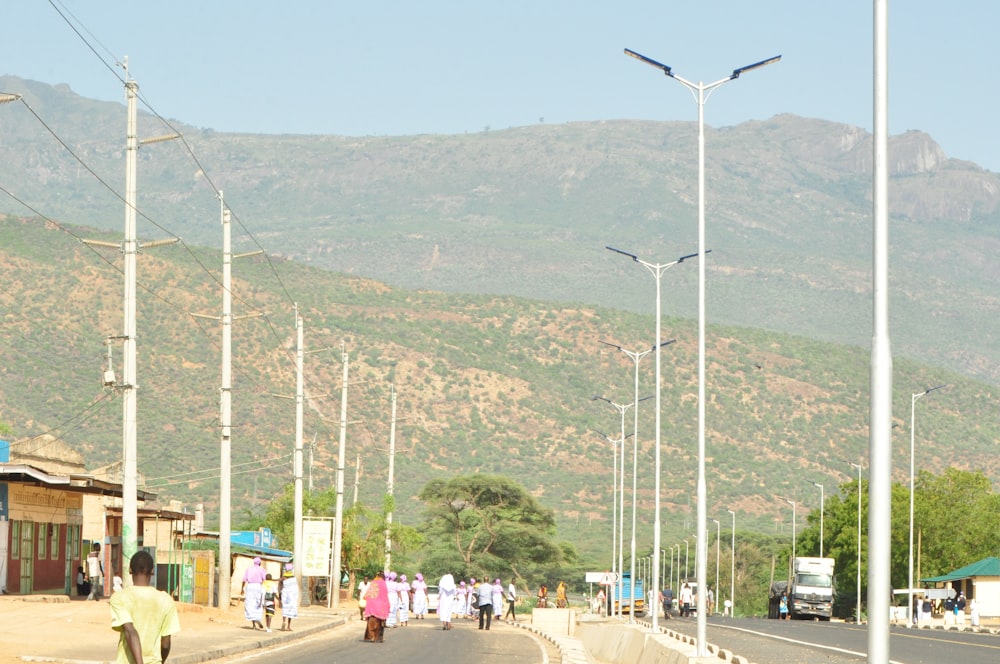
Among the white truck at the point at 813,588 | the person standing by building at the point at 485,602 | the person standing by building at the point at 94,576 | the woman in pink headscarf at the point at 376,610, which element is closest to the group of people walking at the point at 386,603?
the woman in pink headscarf at the point at 376,610

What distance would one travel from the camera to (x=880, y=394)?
14289mm

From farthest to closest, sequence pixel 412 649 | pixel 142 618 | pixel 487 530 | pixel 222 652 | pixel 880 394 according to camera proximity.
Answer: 1. pixel 487 530
2. pixel 412 649
3. pixel 222 652
4. pixel 880 394
5. pixel 142 618

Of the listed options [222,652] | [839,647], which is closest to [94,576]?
[222,652]

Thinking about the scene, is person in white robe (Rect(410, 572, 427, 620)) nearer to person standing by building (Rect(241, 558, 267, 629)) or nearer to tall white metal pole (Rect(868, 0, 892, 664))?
person standing by building (Rect(241, 558, 267, 629))

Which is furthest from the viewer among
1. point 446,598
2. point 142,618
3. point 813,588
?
point 813,588

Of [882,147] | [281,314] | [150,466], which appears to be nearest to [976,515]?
[150,466]

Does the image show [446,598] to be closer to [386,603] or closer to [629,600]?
[386,603]

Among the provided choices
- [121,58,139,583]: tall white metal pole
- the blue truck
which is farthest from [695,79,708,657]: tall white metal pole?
the blue truck

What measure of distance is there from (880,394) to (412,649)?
69.8 ft

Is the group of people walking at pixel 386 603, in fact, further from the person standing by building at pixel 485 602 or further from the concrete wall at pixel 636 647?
the concrete wall at pixel 636 647

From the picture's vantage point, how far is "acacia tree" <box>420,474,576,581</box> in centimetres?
10988

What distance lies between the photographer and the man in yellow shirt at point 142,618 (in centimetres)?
1264

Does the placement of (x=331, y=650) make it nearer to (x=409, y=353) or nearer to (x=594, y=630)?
(x=594, y=630)

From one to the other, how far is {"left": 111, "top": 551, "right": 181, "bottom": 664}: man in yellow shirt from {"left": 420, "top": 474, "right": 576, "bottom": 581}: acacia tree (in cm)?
9592
